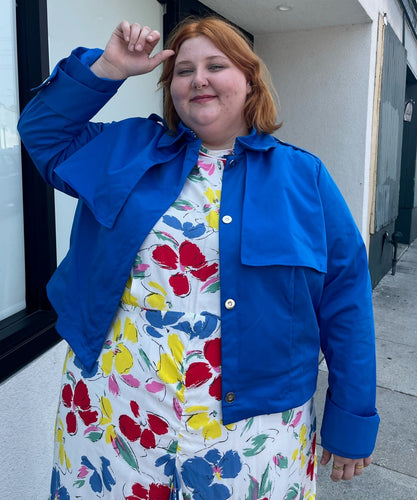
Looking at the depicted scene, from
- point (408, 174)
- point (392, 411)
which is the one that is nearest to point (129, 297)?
point (392, 411)

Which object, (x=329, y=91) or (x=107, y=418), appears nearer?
(x=107, y=418)

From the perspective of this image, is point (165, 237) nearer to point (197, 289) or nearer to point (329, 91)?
point (197, 289)

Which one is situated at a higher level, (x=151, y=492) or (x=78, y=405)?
(x=78, y=405)

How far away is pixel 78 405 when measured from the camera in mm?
1527

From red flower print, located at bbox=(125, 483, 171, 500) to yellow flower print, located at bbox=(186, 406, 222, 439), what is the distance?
187mm

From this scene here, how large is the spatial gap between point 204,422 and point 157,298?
0.35m

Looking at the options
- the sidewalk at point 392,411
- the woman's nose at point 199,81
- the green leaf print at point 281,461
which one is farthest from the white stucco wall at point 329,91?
the green leaf print at point 281,461

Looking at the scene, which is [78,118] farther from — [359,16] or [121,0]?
[359,16]

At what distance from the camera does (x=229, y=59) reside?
1.54 metres

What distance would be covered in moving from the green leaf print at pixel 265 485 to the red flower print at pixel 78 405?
0.49 meters

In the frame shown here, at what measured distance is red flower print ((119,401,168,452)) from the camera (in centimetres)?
142

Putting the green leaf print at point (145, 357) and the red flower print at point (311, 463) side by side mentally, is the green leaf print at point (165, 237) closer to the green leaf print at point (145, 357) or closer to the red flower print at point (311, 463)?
the green leaf print at point (145, 357)

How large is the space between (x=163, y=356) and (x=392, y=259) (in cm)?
689

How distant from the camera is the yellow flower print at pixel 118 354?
1458 mm
